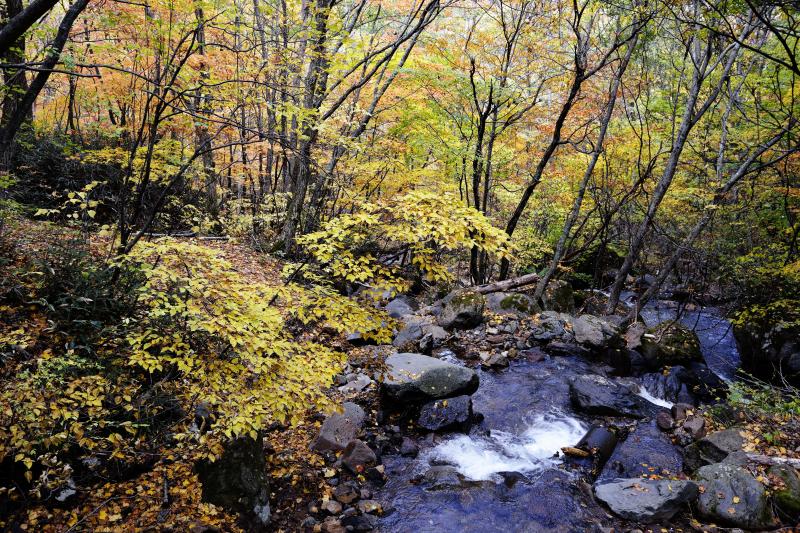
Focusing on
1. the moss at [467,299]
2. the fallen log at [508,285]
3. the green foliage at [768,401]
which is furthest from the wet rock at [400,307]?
the green foliage at [768,401]

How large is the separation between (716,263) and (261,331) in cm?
1788

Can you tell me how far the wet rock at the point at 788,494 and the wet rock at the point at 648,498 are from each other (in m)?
0.87

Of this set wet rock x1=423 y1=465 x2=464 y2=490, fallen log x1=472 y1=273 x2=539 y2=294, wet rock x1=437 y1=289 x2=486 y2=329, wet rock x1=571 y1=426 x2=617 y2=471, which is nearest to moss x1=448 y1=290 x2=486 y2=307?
wet rock x1=437 y1=289 x2=486 y2=329

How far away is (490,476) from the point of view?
6.50 meters

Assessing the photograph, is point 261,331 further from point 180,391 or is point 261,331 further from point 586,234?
point 586,234

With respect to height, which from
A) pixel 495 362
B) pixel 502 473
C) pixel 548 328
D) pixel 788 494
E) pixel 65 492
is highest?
pixel 788 494

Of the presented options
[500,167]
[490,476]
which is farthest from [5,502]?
[500,167]

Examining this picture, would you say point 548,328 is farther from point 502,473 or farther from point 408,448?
point 408,448

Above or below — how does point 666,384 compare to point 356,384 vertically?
above

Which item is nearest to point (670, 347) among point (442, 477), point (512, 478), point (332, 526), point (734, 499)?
point (734, 499)

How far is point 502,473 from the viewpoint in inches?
259

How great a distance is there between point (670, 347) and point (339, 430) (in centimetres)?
870

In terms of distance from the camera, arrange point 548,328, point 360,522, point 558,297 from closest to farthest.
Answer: point 360,522
point 548,328
point 558,297

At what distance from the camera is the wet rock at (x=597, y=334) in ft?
35.1
